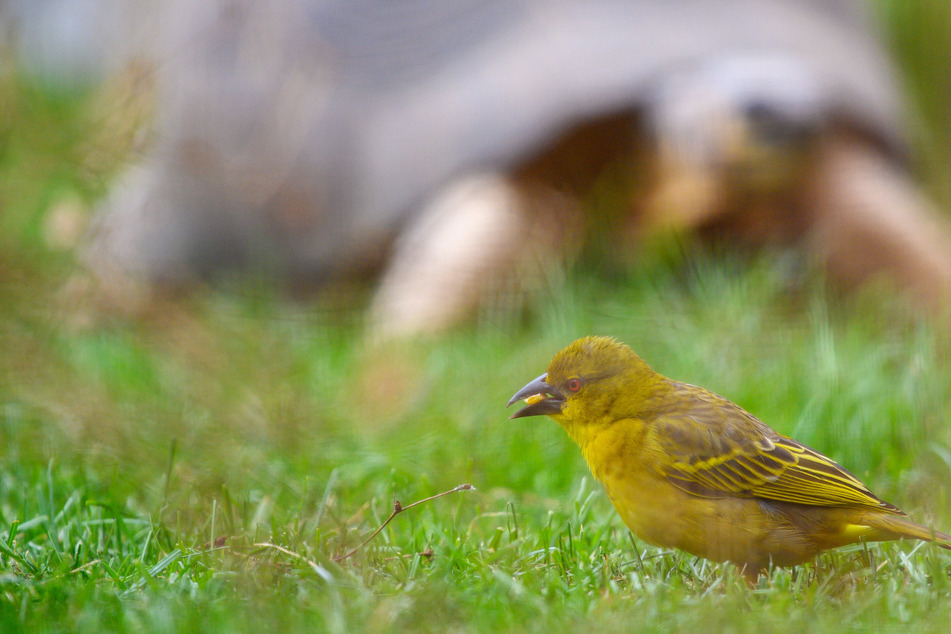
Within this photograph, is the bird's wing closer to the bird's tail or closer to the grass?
the bird's tail

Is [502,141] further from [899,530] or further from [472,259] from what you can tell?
[899,530]

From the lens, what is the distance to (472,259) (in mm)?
5160

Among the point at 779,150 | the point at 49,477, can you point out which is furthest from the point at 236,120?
the point at 49,477

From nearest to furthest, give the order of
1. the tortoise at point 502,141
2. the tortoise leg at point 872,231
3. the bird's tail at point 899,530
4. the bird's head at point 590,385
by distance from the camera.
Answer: the bird's tail at point 899,530, the bird's head at point 590,385, the tortoise leg at point 872,231, the tortoise at point 502,141

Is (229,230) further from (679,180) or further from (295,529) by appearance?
(295,529)

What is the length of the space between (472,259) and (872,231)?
211 cm

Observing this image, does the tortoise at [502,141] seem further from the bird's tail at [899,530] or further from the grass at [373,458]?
the bird's tail at [899,530]

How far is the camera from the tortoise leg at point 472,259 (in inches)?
197

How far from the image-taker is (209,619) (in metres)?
1.87

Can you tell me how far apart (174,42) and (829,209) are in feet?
13.7

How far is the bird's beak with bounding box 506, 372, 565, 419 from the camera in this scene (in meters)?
2.71

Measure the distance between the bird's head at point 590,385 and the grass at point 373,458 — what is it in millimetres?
300

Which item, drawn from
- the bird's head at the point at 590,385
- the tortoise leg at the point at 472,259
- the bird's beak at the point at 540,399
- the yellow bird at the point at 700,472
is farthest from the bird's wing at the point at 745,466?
the tortoise leg at the point at 472,259

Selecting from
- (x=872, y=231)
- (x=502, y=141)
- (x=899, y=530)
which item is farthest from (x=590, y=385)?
(x=502, y=141)
